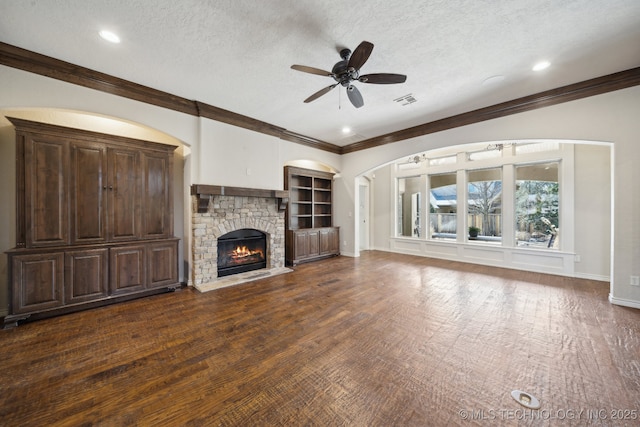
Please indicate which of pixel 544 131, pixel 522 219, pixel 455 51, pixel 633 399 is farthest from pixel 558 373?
pixel 522 219

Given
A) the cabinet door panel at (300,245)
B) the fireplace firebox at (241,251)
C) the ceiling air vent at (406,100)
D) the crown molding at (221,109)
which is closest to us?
the crown molding at (221,109)

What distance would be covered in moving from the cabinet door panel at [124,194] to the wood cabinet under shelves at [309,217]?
309 centimetres

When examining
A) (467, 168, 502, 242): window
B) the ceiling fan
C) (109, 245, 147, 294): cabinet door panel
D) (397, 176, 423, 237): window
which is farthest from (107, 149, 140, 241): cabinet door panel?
(467, 168, 502, 242): window

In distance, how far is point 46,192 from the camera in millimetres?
3053

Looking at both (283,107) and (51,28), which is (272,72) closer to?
(283,107)

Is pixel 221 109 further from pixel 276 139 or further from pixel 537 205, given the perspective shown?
pixel 537 205

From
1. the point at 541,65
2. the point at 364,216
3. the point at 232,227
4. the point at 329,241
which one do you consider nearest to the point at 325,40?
the point at 541,65

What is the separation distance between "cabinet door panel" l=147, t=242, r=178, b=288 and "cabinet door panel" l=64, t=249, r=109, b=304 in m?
0.54

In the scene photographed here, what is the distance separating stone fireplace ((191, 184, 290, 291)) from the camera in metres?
4.30

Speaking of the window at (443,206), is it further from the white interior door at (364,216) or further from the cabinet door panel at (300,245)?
the cabinet door panel at (300,245)

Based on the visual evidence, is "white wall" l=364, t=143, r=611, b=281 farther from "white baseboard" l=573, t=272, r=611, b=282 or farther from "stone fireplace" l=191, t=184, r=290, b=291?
"stone fireplace" l=191, t=184, r=290, b=291

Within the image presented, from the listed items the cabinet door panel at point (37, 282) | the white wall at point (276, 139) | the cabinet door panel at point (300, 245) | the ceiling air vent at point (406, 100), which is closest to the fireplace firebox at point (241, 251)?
the cabinet door panel at point (300, 245)

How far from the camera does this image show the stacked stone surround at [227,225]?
4312 millimetres

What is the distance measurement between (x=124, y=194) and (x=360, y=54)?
3.87 m
